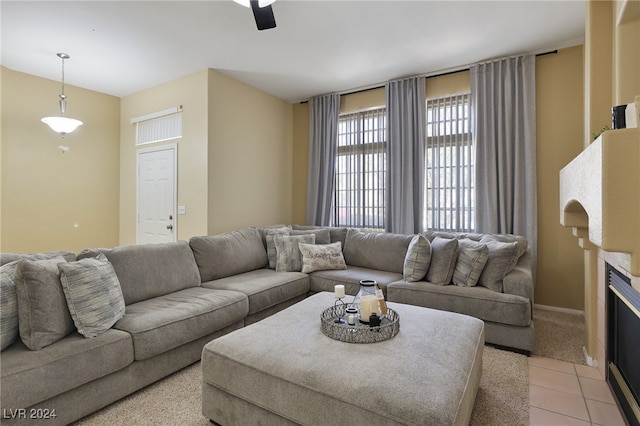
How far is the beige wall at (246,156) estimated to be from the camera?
13.1 ft

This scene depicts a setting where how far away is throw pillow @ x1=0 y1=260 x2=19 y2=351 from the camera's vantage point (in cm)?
157

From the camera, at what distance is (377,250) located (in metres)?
3.64

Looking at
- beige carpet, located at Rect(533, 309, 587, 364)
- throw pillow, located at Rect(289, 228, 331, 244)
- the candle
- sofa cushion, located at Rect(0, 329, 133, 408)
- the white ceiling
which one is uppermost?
the white ceiling

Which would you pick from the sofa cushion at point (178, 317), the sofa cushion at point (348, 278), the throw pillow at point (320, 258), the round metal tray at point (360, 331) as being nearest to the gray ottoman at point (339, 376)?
the round metal tray at point (360, 331)

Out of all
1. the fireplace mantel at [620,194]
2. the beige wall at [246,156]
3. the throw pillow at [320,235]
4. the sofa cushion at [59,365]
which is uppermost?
the beige wall at [246,156]

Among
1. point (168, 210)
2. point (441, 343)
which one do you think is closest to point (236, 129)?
point (168, 210)

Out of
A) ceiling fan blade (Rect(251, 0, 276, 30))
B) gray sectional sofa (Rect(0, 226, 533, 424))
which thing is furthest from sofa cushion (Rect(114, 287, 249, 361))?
ceiling fan blade (Rect(251, 0, 276, 30))

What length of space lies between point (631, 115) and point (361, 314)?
151 cm

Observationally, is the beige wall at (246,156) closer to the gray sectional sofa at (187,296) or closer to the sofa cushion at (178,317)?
the gray sectional sofa at (187,296)

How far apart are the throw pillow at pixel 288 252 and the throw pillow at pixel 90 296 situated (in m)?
1.72

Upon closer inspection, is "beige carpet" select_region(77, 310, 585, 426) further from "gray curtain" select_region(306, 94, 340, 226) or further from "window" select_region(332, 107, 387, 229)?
"gray curtain" select_region(306, 94, 340, 226)

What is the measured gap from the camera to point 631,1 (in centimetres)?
171

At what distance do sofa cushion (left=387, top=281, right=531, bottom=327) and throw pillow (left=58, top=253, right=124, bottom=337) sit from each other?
7.24 feet

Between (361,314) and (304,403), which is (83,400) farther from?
(361,314)
